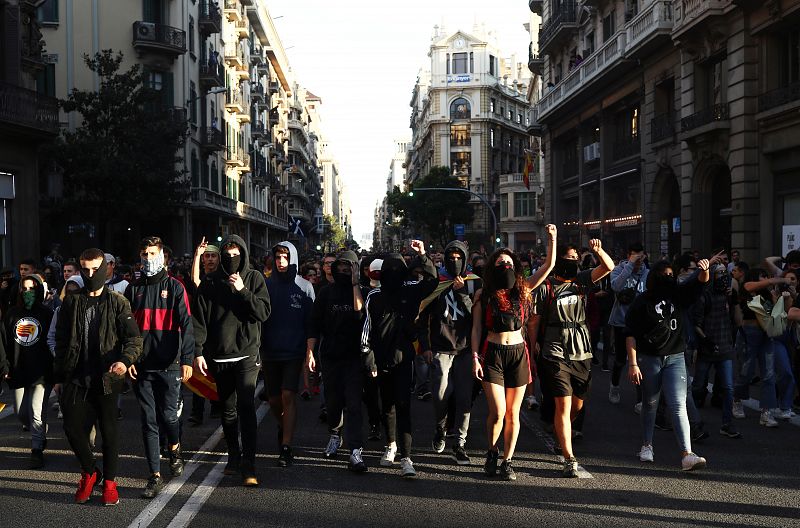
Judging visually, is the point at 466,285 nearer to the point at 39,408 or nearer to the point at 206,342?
the point at 206,342

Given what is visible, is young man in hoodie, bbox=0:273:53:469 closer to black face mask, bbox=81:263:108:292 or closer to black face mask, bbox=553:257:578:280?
black face mask, bbox=81:263:108:292

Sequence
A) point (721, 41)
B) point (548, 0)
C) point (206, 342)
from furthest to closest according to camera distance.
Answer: point (548, 0) → point (721, 41) → point (206, 342)

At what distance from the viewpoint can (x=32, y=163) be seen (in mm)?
22875

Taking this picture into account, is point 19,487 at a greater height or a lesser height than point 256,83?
lesser

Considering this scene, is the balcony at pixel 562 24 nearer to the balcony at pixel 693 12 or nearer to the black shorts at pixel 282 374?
the balcony at pixel 693 12

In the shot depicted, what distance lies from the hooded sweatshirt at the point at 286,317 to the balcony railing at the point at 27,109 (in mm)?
15840

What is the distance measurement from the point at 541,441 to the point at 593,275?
187 cm

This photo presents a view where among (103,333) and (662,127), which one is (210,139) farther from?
(103,333)

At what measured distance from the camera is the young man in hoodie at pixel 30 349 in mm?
7656

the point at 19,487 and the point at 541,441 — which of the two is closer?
the point at 19,487

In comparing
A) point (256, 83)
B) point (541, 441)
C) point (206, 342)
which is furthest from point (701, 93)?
point (256, 83)

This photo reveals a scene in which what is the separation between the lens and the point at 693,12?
22531 mm

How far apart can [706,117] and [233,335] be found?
19032 mm

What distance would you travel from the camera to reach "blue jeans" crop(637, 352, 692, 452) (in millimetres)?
7074
